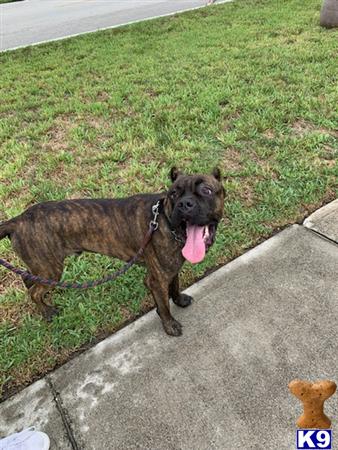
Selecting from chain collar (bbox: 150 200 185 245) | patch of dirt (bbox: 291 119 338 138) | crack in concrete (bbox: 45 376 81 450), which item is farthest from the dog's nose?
patch of dirt (bbox: 291 119 338 138)

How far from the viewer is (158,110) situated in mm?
5773

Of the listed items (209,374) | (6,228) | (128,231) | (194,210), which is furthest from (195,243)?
(6,228)

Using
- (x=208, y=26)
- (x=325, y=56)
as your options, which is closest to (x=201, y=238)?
(x=325, y=56)

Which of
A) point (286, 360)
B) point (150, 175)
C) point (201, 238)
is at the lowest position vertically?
point (286, 360)

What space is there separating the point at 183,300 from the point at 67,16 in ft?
39.7

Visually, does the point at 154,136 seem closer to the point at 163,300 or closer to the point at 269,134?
the point at 269,134

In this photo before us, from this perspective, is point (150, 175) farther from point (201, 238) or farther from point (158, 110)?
point (201, 238)

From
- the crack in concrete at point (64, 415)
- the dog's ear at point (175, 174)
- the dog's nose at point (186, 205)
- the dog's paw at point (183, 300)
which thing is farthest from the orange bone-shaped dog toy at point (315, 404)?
the dog's ear at point (175, 174)

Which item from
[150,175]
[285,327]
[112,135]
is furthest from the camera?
[112,135]

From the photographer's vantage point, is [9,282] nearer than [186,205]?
No

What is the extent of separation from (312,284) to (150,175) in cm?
217

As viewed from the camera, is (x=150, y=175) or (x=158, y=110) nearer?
(x=150, y=175)

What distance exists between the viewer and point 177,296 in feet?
10.1

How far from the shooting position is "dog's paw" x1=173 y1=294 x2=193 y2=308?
3090 millimetres
